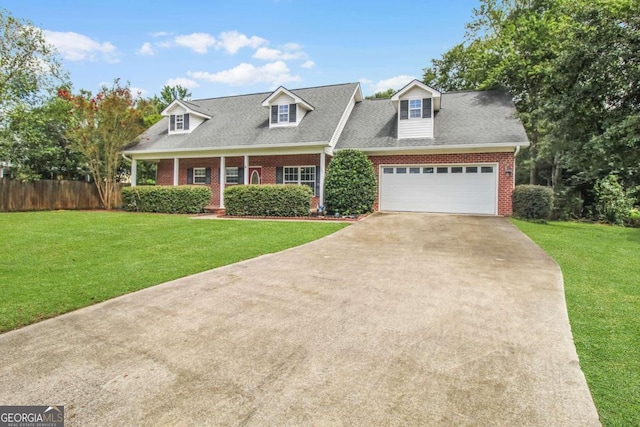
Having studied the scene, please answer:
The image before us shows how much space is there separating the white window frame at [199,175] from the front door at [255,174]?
9.81ft

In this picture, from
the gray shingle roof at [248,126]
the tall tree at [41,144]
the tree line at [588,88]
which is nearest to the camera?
the tree line at [588,88]

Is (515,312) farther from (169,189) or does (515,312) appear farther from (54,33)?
(54,33)

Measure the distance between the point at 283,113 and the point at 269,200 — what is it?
17.8ft

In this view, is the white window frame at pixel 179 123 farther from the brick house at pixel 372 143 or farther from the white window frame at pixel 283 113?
the white window frame at pixel 283 113

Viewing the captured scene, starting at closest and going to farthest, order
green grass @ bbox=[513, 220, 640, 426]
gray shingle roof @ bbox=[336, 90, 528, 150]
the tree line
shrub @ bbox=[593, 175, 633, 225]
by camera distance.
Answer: green grass @ bbox=[513, 220, 640, 426] < the tree line < shrub @ bbox=[593, 175, 633, 225] < gray shingle roof @ bbox=[336, 90, 528, 150]

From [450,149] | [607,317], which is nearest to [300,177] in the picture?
[450,149]

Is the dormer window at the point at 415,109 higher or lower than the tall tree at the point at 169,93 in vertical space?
lower

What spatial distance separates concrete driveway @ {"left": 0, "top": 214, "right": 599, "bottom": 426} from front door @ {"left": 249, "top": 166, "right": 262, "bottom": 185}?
13.0m

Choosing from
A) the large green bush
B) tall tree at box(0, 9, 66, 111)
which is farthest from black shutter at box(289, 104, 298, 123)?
tall tree at box(0, 9, 66, 111)

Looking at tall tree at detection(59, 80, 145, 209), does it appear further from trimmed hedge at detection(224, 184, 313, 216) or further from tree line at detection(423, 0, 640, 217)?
tree line at detection(423, 0, 640, 217)

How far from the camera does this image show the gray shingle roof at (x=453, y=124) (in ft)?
47.0

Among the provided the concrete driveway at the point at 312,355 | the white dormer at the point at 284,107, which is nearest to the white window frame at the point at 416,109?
the white dormer at the point at 284,107

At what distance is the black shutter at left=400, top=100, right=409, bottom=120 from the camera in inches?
612

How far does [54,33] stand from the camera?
62.8ft
